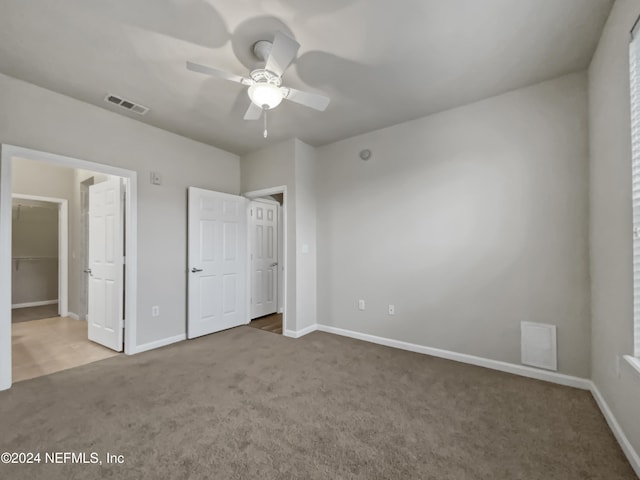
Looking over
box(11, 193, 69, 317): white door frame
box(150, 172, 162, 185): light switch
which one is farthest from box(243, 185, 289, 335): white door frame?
box(11, 193, 69, 317): white door frame

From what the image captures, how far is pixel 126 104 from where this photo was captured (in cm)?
285

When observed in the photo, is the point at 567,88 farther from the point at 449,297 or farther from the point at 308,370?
the point at 308,370

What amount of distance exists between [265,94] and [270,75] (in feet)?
0.41

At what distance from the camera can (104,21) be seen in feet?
5.95

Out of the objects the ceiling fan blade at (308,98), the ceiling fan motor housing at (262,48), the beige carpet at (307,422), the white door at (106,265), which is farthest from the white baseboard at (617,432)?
the white door at (106,265)

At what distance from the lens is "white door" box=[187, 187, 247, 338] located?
12.1ft

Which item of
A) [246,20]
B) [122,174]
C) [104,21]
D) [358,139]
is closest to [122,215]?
[122,174]

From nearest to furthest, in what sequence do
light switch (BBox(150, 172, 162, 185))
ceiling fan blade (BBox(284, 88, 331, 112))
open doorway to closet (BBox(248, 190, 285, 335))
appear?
ceiling fan blade (BBox(284, 88, 331, 112)) → light switch (BBox(150, 172, 162, 185)) → open doorway to closet (BBox(248, 190, 285, 335))

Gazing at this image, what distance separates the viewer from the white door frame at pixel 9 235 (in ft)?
7.66

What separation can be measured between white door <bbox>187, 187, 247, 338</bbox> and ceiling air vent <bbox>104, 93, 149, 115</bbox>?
1.03m

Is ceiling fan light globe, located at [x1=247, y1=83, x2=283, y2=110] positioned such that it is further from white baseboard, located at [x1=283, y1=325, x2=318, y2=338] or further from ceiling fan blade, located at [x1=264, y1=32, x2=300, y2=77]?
white baseboard, located at [x1=283, y1=325, x2=318, y2=338]

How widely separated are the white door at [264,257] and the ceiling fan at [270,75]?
2.75 metres

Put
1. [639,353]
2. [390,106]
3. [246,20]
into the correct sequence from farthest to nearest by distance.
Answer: [390,106], [246,20], [639,353]

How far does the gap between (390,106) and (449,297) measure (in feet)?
7.08
